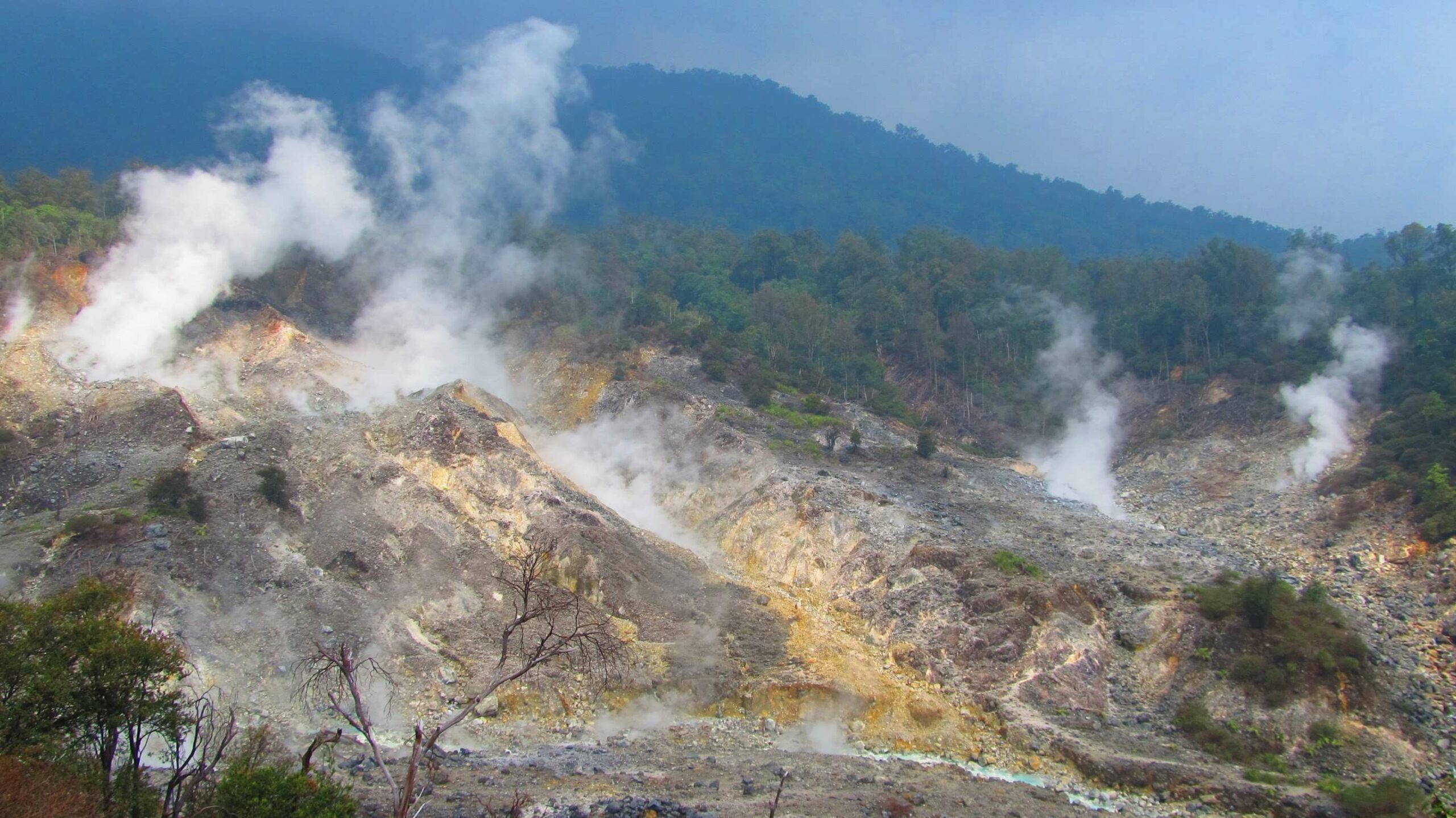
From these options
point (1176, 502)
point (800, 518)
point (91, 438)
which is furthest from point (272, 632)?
point (1176, 502)

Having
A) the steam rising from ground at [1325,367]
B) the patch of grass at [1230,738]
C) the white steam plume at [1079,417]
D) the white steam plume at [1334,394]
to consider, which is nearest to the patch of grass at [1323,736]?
the patch of grass at [1230,738]

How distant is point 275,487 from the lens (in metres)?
29.2

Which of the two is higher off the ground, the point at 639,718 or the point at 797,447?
the point at 797,447

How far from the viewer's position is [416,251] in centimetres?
6119

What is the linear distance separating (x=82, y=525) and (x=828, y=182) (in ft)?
466

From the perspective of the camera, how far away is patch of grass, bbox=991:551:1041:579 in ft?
99.9

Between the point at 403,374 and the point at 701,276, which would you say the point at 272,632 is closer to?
the point at 403,374

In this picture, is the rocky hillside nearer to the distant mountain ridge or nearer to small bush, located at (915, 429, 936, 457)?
small bush, located at (915, 429, 936, 457)

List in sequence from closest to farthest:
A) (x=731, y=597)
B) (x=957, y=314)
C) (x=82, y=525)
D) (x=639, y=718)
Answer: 1. (x=639, y=718)
2. (x=82, y=525)
3. (x=731, y=597)
4. (x=957, y=314)

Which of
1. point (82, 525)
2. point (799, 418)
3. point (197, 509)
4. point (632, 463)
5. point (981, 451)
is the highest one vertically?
point (981, 451)

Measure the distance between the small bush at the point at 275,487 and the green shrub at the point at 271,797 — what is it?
16.7 m

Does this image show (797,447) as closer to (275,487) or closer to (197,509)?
(275,487)

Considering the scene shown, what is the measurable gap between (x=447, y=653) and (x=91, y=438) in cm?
1611

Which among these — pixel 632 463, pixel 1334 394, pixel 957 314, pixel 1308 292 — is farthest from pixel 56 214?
pixel 1308 292
